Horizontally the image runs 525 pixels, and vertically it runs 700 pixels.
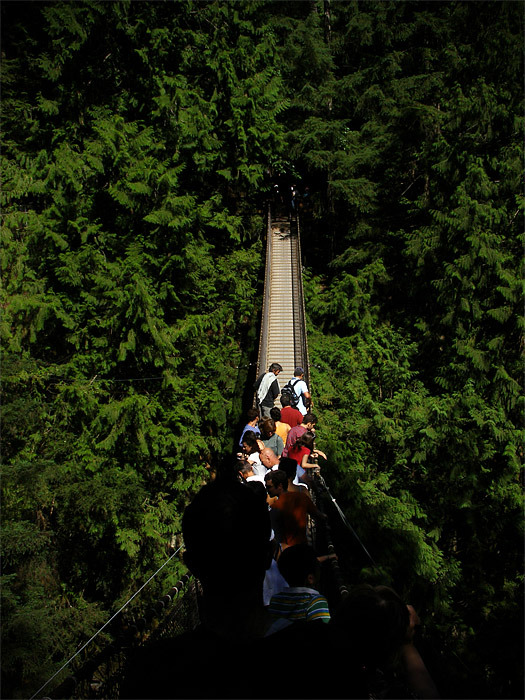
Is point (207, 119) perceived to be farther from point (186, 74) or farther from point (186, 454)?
point (186, 454)

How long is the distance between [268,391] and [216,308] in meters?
6.41

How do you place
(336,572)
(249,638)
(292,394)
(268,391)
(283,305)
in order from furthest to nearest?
(283,305) → (268,391) → (292,394) → (336,572) → (249,638)

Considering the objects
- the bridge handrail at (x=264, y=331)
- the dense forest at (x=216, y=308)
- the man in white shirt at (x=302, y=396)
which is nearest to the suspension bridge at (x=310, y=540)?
the bridge handrail at (x=264, y=331)

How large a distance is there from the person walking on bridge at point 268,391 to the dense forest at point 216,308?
2.90 metres

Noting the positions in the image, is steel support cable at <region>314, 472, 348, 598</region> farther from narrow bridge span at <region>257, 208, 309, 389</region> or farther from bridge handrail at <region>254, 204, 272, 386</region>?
bridge handrail at <region>254, 204, 272, 386</region>

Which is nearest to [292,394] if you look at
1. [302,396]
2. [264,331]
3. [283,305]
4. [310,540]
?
[302,396]

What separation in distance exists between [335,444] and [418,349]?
16.7 feet

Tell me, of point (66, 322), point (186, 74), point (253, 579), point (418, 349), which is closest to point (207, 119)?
point (186, 74)

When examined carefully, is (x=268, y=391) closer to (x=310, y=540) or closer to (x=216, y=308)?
(x=310, y=540)

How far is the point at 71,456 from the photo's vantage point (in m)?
11.4

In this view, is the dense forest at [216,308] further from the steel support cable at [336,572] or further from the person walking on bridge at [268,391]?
the steel support cable at [336,572]

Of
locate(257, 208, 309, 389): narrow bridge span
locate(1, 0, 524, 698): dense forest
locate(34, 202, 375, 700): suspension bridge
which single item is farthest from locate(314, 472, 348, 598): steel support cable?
locate(257, 208, 309, 389): narrow bridge span

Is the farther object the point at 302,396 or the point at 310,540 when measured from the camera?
the point at 302,396

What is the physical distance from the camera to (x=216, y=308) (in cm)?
1473
